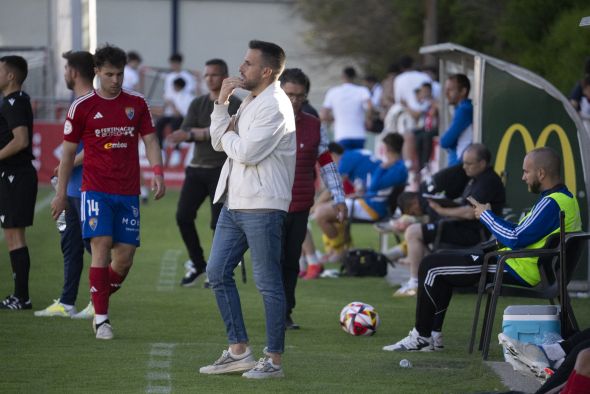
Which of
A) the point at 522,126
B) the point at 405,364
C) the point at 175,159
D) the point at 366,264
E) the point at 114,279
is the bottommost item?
the point at 175,159

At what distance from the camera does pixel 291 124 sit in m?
7.49

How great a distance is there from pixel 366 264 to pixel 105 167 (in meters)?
5.32

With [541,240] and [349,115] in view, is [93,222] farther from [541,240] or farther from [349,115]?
[349,115]

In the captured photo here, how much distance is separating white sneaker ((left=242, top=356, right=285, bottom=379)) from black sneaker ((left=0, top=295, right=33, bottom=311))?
3.39 metres

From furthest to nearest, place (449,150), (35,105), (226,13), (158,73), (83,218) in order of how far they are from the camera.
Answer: (226,13), (158,73), (35,105), (449,150), (83,218)

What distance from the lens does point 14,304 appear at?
1036 centimetres

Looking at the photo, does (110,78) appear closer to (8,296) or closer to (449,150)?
(8,296)

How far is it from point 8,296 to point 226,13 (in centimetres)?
3739

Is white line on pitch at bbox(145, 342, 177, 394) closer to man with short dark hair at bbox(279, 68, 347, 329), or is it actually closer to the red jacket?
man with short dark hair at bbox(279, 68, 347, 329)

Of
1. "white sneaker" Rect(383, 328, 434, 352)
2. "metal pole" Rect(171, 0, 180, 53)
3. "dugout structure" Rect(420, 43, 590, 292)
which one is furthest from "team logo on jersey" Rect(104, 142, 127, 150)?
"metal pole" Rect(171, 0, 180, 53)

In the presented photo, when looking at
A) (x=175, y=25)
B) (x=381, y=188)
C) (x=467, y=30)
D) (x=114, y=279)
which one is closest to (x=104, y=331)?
(x=114, y=279)

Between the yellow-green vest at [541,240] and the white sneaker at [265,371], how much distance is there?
197 cm

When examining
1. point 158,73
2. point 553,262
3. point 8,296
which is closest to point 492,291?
point 553,262

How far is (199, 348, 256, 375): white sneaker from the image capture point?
7645 millimetres
